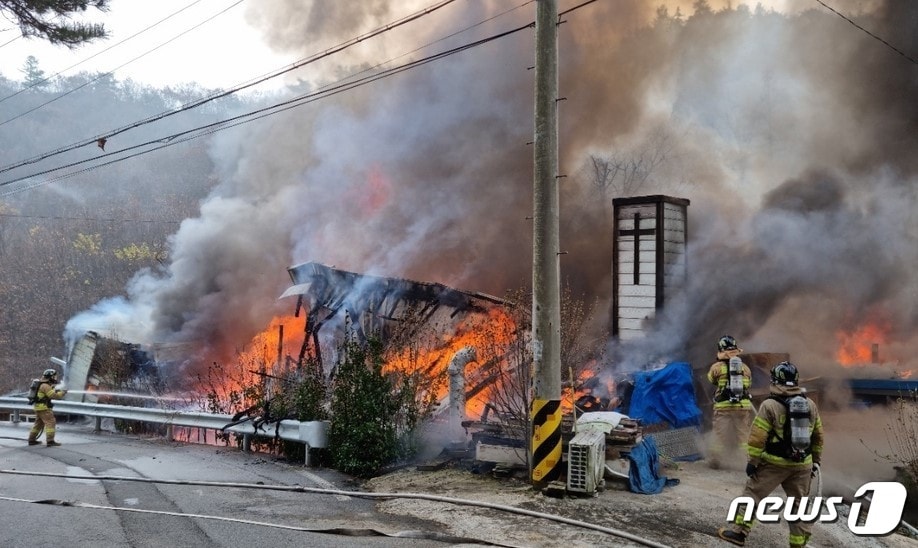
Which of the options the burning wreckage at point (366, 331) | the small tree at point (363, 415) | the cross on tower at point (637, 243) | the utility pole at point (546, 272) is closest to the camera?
the utility pole at point (546, 272)

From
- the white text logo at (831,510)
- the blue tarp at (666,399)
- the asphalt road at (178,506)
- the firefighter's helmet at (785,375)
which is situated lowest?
the asphalt road at (178,506)

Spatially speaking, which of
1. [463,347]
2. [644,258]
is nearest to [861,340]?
[644,258]

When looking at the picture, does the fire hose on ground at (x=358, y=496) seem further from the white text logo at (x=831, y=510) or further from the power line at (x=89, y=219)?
the power line at (x=89, y=219)

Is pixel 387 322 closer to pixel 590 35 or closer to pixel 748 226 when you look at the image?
pixel 748 226

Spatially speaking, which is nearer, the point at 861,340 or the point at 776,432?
the point at 776,432

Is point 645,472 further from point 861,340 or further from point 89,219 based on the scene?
point 89,219

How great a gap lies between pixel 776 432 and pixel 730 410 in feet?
10.9

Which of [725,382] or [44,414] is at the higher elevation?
[725,382]

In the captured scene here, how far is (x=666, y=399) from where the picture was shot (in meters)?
9.33

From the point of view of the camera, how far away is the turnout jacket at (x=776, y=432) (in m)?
5.27

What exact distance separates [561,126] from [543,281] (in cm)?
1155

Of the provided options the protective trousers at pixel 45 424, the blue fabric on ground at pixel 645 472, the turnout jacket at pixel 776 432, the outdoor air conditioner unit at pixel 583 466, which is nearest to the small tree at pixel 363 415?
the outdoor air conditioner unit at pixel 583 466

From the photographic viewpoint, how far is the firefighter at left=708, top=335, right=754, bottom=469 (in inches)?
330

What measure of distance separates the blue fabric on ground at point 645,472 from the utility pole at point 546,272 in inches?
32.8
